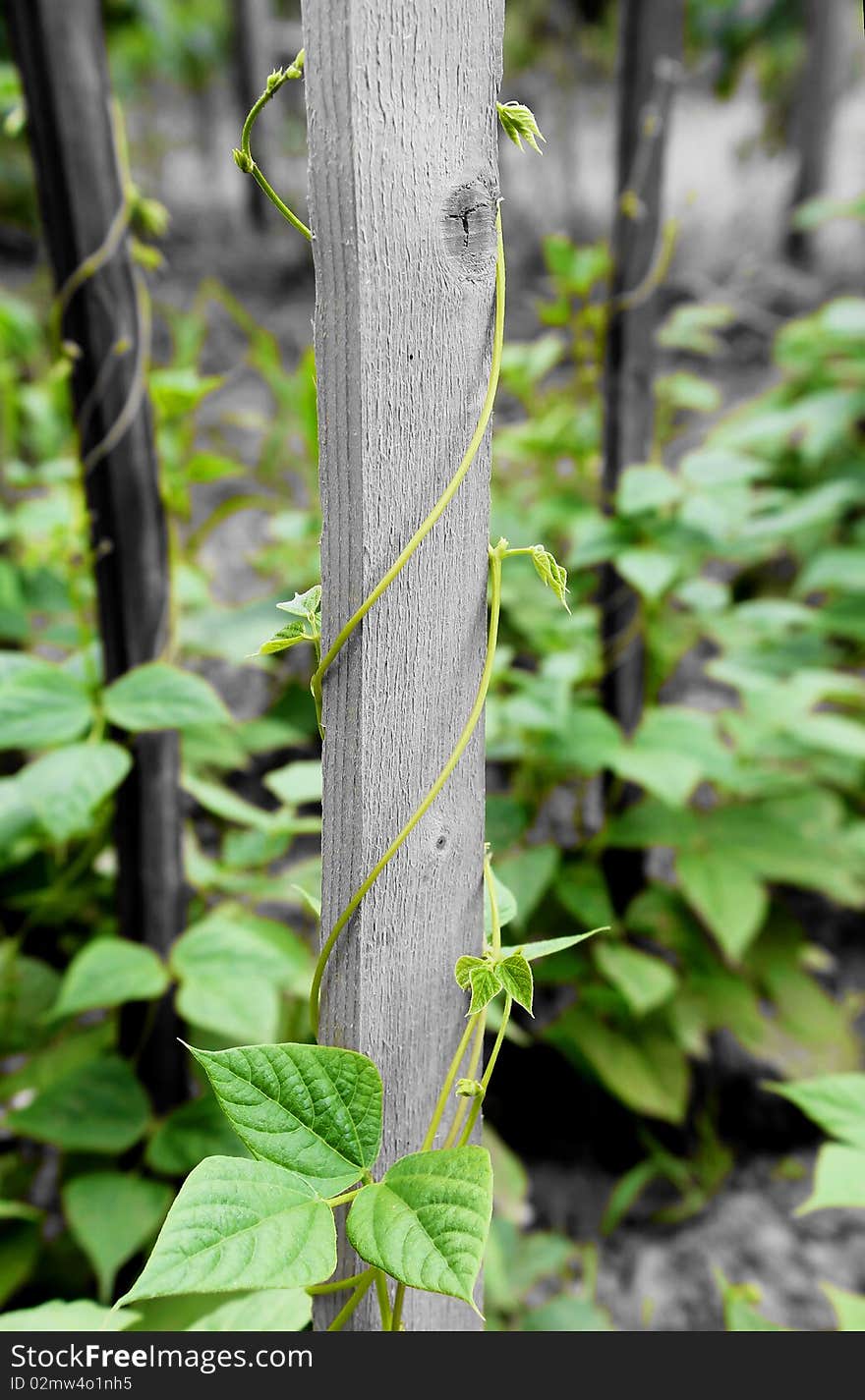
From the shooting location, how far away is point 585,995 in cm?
143

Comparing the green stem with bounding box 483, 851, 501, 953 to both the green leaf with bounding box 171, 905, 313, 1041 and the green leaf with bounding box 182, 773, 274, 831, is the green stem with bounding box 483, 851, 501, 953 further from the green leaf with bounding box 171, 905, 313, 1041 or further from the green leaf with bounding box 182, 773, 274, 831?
the green leaf with bounding box 182, 773, 274, 831

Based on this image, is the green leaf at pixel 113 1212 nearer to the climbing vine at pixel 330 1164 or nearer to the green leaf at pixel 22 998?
the green leaf at pixel 22 998

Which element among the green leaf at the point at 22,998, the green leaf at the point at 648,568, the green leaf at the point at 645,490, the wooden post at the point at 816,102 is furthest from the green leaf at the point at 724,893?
the wooden post at the point at 816,102

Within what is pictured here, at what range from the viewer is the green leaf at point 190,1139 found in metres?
0.93

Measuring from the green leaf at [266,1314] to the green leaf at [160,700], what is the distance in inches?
17.6

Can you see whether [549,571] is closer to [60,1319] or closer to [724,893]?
[60,1319]

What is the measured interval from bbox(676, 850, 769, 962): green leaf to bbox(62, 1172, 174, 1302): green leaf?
29.9 inches

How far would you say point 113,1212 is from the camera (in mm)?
912

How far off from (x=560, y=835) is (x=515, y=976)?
1.36 metres

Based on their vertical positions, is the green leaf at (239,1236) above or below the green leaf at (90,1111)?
above

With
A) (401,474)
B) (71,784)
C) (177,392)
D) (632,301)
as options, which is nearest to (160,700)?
(71,784)

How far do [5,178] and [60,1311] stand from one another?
14.3ft

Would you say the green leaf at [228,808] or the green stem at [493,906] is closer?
the green stem at [493,906]

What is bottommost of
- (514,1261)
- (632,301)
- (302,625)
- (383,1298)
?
(514,1261)
